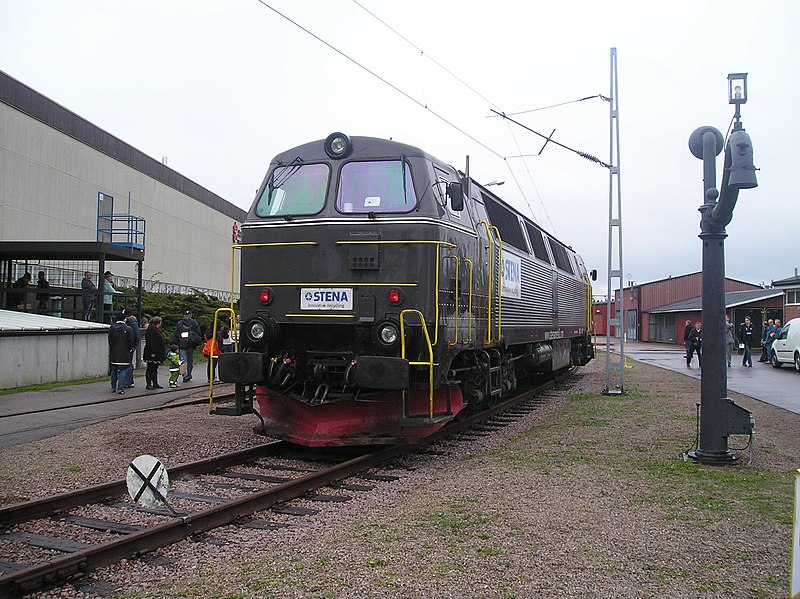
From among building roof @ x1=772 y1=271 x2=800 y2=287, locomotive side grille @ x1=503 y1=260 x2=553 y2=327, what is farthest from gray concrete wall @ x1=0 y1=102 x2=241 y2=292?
building roof @ x1=772 y1=271 x2=800 y2=287

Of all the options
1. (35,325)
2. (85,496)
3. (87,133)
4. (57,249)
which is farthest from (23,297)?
(85,496)

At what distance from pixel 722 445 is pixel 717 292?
1.72 meters

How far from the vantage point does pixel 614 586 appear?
4246 mm

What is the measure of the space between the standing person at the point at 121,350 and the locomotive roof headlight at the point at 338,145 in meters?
7.95

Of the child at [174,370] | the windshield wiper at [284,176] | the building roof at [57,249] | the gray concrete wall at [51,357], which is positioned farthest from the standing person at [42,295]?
the windshield wiper at [284,176]

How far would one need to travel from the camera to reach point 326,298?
7.79m

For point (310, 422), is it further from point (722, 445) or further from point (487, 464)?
point (722, 445)

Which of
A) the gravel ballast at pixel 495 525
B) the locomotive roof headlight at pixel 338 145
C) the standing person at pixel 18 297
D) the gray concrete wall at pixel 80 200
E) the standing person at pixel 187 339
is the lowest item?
the gravel ballast at pixel 495 525

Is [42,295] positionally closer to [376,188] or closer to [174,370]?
[174,370]

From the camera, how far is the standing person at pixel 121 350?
14328mm

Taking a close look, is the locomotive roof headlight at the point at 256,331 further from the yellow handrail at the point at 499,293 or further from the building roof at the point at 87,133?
the building roof at the point at 87,133

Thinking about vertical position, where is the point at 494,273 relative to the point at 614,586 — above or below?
above

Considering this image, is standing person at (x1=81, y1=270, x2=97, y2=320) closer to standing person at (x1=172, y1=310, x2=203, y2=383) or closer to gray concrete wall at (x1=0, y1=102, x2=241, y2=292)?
standing person at (x1=172, y1=310, x2=203, y2=383)

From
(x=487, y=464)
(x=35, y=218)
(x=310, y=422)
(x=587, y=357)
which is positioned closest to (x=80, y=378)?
(x=35, y=218)
